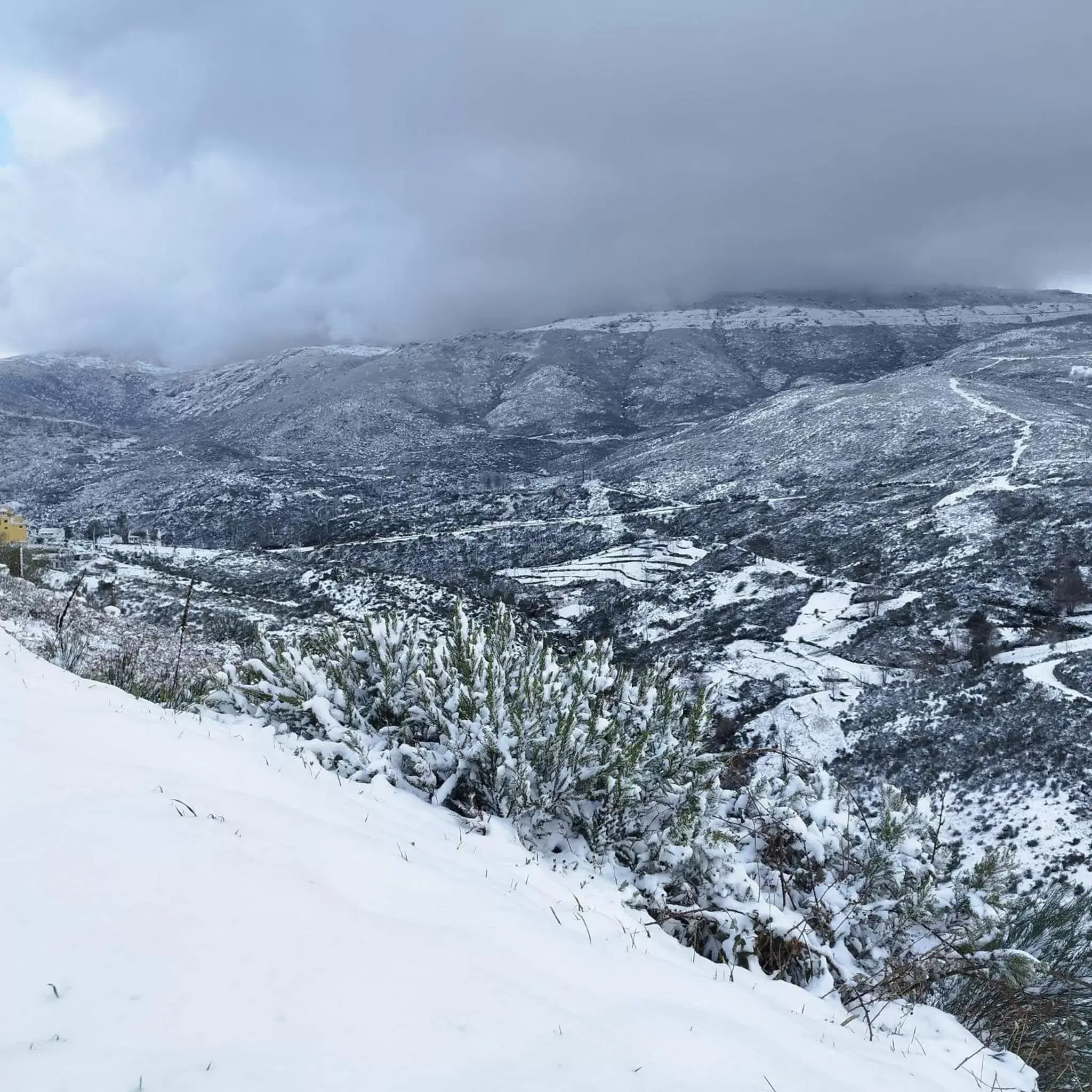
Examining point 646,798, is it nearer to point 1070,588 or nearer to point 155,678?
point 155,678

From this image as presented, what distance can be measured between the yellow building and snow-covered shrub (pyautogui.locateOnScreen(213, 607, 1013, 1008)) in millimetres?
46306

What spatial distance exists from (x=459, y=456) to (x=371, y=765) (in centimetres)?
10757

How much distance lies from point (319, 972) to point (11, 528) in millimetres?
57115

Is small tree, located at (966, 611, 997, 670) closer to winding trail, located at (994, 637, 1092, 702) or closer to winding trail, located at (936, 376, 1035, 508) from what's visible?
winding trail, located at (994, 637, 1092, 702)

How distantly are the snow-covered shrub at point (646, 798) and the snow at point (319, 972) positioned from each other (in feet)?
1.69

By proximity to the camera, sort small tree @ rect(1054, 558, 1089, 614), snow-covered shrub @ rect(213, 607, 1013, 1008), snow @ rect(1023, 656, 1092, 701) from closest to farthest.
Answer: snow-covered shrub @ rect(213, 607, 1013, 1008) → snow @ rect(1023, 656, 1092, 701) → small tree @ rect(1054, 558, 1089, 614)

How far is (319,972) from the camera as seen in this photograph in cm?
227

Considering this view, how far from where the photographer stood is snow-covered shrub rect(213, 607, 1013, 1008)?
454 cm

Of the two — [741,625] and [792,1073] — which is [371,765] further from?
[741,625]

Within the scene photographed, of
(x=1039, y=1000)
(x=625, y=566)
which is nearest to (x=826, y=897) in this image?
(x=1039, y=1000)

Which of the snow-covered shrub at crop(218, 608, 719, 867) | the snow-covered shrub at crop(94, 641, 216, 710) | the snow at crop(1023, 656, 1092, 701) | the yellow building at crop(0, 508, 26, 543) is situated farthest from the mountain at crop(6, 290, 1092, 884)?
the yellow building at crop(0, 508, 26, 543)

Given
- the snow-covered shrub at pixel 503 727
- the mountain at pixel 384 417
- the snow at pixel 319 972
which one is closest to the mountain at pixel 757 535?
Answer: the mountain at pixel 384 417

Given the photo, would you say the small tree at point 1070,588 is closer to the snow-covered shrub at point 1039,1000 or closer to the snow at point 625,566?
the snow at point 625,566

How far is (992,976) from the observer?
450cm
